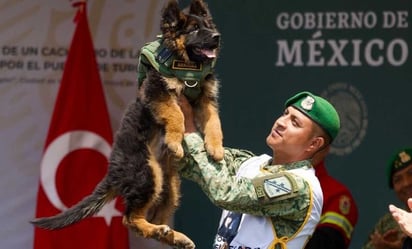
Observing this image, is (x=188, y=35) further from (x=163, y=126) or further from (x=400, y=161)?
(x=400, y=161)

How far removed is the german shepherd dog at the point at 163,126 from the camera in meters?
3.51

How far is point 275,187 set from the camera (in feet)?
11.6

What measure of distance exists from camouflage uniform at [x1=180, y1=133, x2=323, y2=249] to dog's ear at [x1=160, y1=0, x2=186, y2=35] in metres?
0.37

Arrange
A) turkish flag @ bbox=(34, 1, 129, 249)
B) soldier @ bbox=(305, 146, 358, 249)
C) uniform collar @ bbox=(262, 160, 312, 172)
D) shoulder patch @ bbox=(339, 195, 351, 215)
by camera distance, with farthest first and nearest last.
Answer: turkish flag @ bbox=(34, 1, 129, 249) → shoulder patch @ bbox=(339, 195, 351, 215) → soldier @ bbox=(305, 146, 358, 249) → uniform collar @ bbox=(262, 160, 312, 172)

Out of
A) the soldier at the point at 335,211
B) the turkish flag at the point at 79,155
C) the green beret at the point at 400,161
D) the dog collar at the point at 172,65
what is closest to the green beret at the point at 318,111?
the dog collar at the point at 172,65

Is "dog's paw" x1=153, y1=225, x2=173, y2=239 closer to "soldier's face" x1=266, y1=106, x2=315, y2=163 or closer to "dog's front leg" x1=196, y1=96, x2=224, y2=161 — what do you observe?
"dog's front leg" x1=196, y1=96, x2=224, y2=161

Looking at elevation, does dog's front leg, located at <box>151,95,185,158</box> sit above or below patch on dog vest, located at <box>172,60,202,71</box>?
below

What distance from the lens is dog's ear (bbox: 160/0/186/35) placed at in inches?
137

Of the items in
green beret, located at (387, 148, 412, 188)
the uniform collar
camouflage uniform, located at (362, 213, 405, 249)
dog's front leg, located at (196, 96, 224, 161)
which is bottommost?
camouflage uniform, located at (362, 213, 405, 249)

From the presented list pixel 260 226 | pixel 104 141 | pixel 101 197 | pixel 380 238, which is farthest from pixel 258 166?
pixel 104 141

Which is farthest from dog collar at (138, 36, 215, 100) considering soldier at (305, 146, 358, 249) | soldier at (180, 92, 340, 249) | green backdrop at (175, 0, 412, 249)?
green backdrop at (175, 0, 412, 249)

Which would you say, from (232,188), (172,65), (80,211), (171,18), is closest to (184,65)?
(172,65)

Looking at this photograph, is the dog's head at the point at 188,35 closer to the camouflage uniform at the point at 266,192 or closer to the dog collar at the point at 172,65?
the dog collar at the point at 172,65

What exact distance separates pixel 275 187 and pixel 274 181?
27 millimetres
